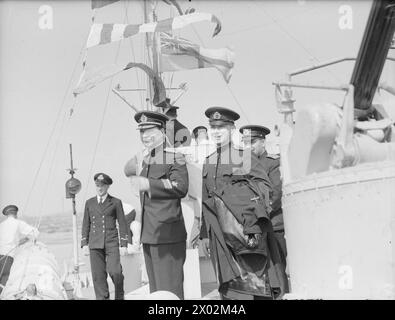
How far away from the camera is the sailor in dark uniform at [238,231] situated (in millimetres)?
3359

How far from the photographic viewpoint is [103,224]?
19.0ft

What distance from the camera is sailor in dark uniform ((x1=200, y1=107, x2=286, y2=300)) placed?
3.36 meters

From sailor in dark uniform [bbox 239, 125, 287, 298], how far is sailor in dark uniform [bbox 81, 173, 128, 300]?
1828 millimetres

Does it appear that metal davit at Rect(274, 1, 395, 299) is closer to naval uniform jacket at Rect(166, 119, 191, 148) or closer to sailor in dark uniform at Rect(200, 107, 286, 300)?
sailor in dark uniform at Rect(200, 107, 286, 300)

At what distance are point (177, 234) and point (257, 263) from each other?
628 mm

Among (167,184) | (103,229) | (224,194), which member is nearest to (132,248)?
(103,229)

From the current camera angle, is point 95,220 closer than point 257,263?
No

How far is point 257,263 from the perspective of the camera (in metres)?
3.45

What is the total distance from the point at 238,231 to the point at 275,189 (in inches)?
25.5

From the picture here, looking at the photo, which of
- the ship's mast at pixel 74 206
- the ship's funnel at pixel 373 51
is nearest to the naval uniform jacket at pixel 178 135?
the ship's mast at pixel 74 206

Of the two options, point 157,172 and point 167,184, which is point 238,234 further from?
point 157,172
